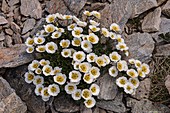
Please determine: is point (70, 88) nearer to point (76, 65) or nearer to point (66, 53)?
point (76, 65)

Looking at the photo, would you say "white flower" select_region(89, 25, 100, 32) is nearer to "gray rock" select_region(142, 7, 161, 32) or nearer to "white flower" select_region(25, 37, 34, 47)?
"white flower" select_region(25, 37, 34, 47)

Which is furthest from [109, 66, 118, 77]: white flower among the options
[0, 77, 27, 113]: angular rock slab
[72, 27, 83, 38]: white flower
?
[0, 77, 27, 113]: angular rock slab

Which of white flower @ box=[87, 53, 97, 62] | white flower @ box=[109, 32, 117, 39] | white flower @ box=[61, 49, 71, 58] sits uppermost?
white flower @ box=[109, 32, 117, 39]

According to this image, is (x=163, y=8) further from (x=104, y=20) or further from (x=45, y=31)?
(x=45, y=31)

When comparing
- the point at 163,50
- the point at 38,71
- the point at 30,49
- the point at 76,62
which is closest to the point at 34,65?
the point at 38,71

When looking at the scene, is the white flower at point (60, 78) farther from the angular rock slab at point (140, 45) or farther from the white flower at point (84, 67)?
the angular rock slab at point (140, 45)

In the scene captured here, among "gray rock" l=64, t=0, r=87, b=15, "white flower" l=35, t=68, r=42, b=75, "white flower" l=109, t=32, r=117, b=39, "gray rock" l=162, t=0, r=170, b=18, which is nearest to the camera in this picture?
"white flower" l=35, t=68, r=42, b=75

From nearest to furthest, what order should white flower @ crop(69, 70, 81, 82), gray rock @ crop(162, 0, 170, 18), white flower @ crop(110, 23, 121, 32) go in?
white flower @ crop(69, 70, 81, 82) < white flower @ crop(110, 23, 121, 32) < gray rock @ crop(162, 0, 170, 18)
